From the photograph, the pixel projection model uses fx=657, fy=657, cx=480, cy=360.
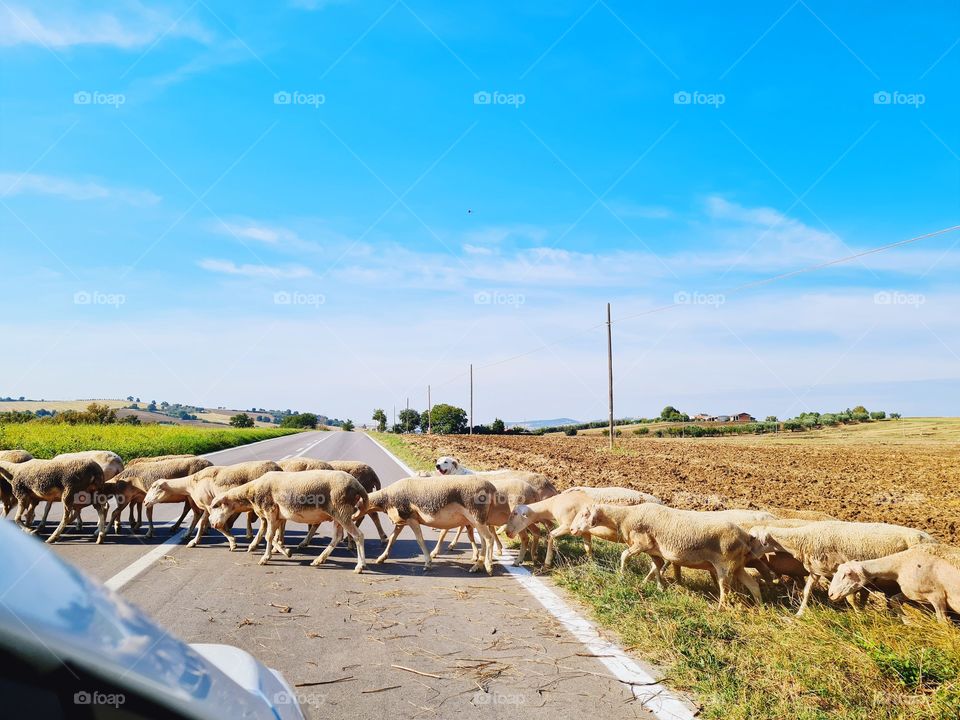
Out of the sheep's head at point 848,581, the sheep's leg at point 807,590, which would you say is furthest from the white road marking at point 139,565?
the sheep's head at point 848,581

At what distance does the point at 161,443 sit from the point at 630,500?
2445 cm

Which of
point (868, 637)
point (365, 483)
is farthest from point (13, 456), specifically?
point (868, 637)

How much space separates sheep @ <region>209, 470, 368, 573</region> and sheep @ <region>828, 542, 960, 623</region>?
5795 mm

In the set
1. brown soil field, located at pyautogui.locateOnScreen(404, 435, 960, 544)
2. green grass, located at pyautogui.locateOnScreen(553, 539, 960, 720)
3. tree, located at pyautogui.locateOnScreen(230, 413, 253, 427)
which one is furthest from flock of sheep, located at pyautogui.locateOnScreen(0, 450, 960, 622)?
tree, located at pyautogui.locateOnScreen(230, 413, 253, 427)

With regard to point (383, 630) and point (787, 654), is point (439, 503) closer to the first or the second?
point (383, 630)

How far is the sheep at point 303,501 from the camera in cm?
923

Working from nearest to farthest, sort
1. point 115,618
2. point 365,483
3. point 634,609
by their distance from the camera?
point 115,618, point 634,609, point 365,483

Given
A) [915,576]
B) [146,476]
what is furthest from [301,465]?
[915,576]

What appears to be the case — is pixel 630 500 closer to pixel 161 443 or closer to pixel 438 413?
pixel 161 443

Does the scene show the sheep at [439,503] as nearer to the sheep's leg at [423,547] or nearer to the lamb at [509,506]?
the sheep's leg at [423,547]

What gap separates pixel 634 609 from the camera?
6371mm

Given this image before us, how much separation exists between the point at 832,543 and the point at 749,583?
1047mm

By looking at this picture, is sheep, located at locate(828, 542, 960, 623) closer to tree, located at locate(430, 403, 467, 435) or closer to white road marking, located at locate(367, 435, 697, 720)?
white road marking, located at locate(367, 435, 697, 720)

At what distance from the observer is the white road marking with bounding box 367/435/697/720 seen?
4.27m
